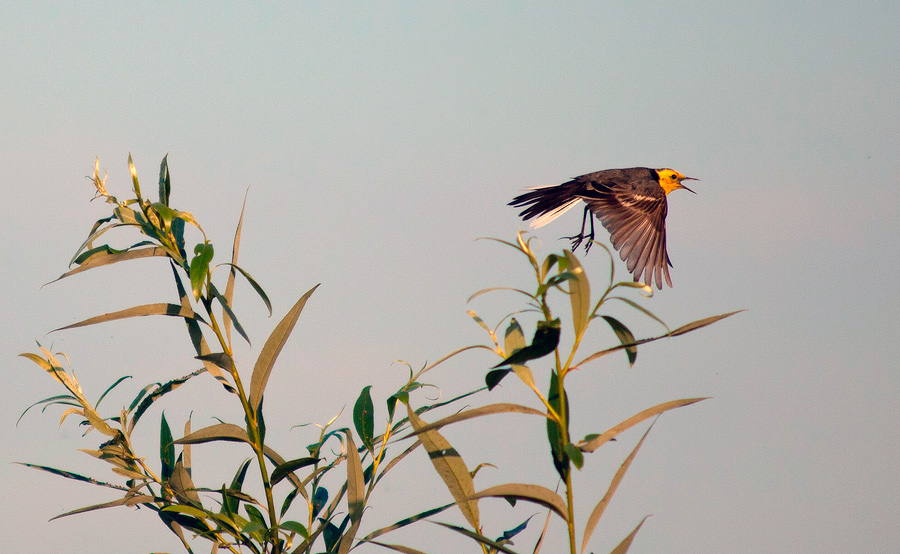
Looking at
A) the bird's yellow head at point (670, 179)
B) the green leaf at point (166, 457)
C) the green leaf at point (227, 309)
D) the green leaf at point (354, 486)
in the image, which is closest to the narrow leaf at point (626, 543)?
the green leaf at point (354, 486)

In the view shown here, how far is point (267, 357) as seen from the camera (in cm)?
139

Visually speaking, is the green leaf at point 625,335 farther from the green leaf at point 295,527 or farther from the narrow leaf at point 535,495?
the green leaf at point 295,527

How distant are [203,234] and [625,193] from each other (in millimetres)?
4641

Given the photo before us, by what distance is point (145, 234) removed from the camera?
4.85 feet

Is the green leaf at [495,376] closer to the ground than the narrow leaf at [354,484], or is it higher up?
higher up

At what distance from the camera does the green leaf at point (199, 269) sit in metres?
1.35

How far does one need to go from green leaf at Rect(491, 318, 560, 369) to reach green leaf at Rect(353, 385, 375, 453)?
1.90 ft

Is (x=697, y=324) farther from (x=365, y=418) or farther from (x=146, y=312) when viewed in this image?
(x=146, y=312)

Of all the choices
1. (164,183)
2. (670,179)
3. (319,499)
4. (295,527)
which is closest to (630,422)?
(295,527)

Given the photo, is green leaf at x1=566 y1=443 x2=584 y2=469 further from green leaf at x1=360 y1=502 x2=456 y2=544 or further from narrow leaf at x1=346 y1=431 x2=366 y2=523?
narrow leaf at x1=346 y1=431 x2=366 y2=523

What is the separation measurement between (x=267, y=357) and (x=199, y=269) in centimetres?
18

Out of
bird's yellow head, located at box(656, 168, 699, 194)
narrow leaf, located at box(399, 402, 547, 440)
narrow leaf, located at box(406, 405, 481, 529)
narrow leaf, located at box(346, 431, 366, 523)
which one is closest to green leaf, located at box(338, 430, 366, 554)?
narrow leaf, located at box(346, 431, 366, 523)

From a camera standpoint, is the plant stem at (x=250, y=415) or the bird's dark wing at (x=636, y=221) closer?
the plant stem at (x=250, y=415)

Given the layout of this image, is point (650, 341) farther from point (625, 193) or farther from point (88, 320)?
point (625, 193)
